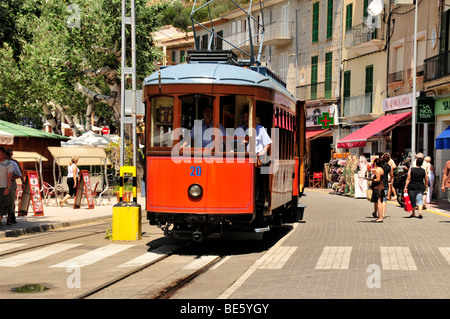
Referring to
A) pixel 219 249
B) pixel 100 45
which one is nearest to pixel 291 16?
pixel 100 45

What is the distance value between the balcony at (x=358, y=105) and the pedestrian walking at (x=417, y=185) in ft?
66.5

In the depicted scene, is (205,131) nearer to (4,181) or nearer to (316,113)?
(4,181)

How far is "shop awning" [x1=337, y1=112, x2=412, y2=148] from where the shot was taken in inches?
1387

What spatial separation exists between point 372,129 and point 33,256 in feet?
88.3

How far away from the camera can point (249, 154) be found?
13141 millimetres

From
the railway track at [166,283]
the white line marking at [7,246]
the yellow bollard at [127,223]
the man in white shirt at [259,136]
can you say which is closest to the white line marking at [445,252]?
the man in white shirt at [259,136]

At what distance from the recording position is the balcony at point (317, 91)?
47.5 m

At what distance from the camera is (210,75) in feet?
43.7

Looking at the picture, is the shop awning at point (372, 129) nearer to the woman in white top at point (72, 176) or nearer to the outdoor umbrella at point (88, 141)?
the outdoor umbrella at point (88, 141)

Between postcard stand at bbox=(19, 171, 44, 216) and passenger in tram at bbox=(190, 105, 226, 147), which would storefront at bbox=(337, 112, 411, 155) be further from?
passenger in tram at bbox=(190, 105, 226, 147)

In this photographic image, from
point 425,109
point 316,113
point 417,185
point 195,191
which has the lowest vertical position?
point 417,185

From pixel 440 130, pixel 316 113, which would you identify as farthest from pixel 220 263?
pixel 316 113

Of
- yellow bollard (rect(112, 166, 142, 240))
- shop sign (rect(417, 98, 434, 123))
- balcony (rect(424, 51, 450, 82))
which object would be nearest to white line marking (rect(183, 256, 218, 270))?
yellow bollard (rect(112, 166, 142, 240))
